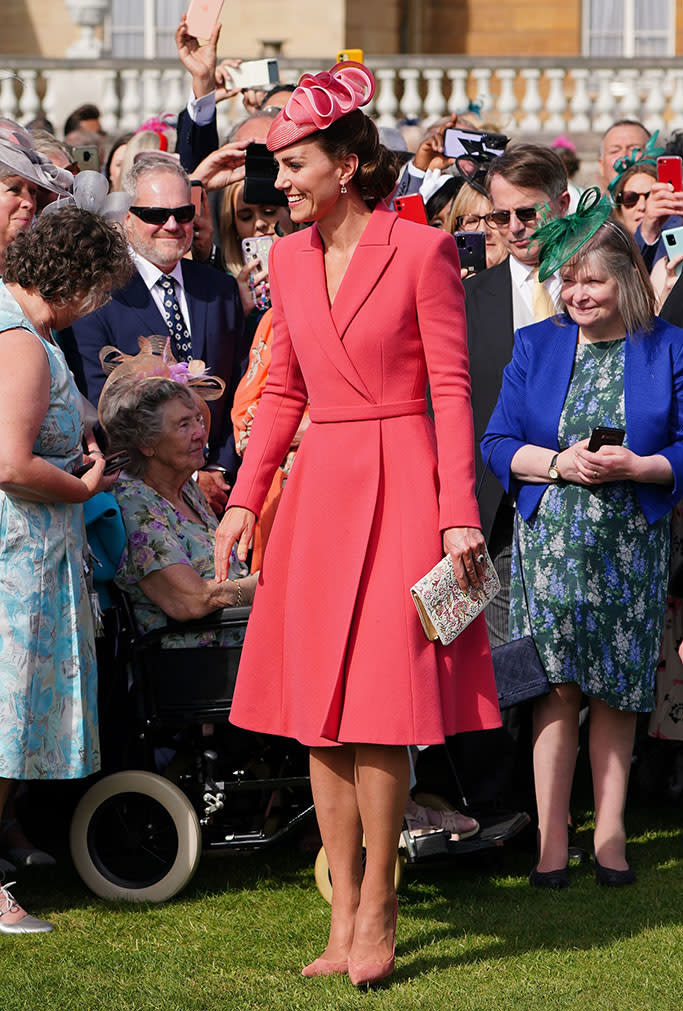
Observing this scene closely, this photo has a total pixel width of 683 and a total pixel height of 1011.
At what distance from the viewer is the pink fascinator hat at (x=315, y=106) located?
388 centimetres

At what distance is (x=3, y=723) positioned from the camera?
451 centimetres

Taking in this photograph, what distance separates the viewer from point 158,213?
5.98 metres

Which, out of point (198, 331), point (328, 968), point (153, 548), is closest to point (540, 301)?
point (198, 331)

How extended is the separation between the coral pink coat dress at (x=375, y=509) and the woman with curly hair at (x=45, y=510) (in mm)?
796

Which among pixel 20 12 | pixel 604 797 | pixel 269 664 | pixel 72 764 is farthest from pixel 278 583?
pixel 20 12

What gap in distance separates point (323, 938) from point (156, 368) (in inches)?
77.7

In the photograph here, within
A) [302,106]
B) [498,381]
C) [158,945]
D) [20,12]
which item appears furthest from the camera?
[20,12]

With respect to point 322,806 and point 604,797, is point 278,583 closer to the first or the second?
point 322,806

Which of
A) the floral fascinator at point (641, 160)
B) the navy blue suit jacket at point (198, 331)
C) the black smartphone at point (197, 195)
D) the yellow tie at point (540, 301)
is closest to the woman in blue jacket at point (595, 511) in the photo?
the yellow tie at point (540, 301)

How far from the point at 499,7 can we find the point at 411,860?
67.9 ft

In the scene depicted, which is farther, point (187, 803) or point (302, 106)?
point (187, 803)

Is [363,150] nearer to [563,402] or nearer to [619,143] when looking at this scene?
[563,402]

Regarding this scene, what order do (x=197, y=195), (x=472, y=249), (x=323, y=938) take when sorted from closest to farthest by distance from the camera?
(x=323, y=938) < (x=472, y=249) < (x=197, y=195)

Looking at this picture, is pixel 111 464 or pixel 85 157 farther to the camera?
pixel 85 157
